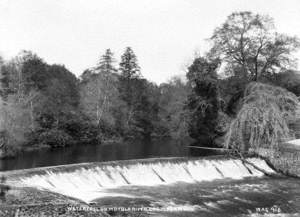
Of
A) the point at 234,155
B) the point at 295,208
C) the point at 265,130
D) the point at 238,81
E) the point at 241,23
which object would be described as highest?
the point at 241,23

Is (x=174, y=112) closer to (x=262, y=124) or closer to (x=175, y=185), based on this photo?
(x=262, y=124)

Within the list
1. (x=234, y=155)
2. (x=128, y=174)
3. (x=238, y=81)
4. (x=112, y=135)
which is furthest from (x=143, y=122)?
(x=128, y=174)

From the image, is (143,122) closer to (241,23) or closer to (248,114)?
(241,23)

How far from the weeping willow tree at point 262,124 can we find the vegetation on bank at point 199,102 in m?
0.05

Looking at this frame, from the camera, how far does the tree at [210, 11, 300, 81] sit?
27531mm

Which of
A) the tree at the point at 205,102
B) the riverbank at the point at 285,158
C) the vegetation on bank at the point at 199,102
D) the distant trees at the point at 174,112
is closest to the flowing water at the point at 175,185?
the riverbank at the point at 285,158

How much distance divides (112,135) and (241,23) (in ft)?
56.8

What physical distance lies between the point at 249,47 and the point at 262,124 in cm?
1037

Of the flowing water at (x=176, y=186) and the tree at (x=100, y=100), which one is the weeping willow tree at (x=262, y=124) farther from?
the tree at (x=100, y=100)

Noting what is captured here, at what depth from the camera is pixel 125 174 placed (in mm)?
15391

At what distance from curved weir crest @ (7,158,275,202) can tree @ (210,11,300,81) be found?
425 inches

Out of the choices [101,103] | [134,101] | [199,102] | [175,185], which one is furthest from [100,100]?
[175,185]

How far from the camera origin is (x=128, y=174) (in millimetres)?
15508

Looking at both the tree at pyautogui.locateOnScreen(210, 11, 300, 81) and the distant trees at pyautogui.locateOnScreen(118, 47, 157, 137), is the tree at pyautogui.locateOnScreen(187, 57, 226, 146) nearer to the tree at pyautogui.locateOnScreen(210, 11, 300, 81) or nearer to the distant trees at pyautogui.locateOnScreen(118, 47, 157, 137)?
the tree at pyautogui.locateOnScreen(210, 11, 300, 81)
